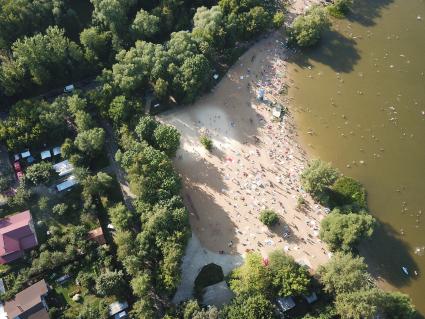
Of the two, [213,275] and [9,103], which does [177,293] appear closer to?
[213,275]

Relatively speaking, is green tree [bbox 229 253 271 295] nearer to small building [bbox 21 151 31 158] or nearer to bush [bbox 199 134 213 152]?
bush [bbox 199 134 213 152]

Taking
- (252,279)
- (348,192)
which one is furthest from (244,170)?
(252,279)

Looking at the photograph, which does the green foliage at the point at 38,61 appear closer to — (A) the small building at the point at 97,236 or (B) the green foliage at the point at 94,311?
(A) the small building at the point at 97,236

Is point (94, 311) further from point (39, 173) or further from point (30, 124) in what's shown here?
point (30, 124)

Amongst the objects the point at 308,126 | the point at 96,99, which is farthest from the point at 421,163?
the point at 96,99

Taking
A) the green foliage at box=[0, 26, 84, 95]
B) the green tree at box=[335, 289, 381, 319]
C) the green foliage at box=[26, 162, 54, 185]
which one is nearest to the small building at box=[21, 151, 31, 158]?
the green foliage at box=[26, 162, 54, 185]

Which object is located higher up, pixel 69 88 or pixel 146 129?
pixel 69 88
